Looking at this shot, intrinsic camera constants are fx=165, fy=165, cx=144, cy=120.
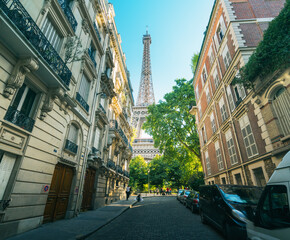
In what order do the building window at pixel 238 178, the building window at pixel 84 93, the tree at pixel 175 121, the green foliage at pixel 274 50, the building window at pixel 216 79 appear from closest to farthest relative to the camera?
the green foliage at pixel 274 50, the building window at pixel 84 93, the building window at pixel 238 178, the building window at pixel 216 79, the tree at pixel 175 121

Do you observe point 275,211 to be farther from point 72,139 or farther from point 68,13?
point 68,13

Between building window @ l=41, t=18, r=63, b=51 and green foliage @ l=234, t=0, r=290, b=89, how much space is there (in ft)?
33.8

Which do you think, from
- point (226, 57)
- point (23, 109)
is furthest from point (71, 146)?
point (226, 57)

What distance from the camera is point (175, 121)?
2523 cm

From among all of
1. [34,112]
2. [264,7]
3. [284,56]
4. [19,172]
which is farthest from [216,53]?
[19,172]

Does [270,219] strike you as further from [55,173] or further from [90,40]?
[90,40]

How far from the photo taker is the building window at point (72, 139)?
9231 millimetres

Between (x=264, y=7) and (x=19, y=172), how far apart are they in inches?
800

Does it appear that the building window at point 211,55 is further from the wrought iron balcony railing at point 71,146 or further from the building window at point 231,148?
the wrought iron balcony railing at point 71,146

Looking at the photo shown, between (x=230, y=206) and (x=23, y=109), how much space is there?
8238 mm

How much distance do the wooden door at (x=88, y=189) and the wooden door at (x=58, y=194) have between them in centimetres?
260

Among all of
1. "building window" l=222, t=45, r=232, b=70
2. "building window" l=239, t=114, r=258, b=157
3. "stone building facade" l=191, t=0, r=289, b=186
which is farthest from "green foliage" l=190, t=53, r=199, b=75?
"building window" l=239, t=114, r=258, b=157

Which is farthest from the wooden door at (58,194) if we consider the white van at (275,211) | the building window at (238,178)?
the building window at (238,178)

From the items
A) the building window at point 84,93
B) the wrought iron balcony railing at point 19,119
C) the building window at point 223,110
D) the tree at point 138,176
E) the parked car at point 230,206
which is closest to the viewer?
the parked car at point 230,206
